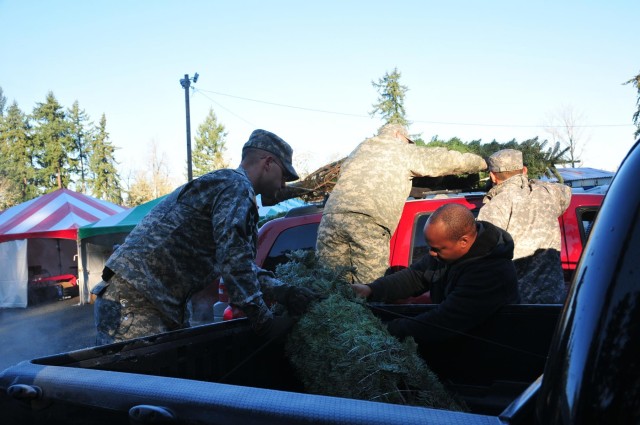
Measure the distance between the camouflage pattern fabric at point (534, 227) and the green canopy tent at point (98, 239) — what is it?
39.6 ft

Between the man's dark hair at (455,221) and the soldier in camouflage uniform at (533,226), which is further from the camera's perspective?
the soldier in camouflage uniform at (533,226)

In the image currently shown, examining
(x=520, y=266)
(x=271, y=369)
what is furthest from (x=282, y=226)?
(x=271, y=369)

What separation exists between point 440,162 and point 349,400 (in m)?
3.62

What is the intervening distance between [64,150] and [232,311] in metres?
52.8

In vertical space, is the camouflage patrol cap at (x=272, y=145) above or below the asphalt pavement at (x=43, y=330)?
above

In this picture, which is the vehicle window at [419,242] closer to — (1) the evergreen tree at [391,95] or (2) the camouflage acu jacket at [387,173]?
(2) the camouflage acu jacket at [387,173]

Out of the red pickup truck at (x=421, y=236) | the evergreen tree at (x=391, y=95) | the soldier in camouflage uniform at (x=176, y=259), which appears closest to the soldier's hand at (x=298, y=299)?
the soldier in camouflage uniform at (x=176, y=259)

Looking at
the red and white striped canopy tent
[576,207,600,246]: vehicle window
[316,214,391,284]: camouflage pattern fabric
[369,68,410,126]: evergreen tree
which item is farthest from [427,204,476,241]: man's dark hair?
[369,68,410,126]: evergreen tree

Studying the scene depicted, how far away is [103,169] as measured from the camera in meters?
57.6

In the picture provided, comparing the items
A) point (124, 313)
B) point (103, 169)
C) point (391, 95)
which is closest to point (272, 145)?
point (124, 313)

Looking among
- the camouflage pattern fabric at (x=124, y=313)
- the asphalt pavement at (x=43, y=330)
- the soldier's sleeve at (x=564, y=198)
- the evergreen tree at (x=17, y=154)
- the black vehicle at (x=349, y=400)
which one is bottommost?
the asphalt pavement at (x=43, y=330)

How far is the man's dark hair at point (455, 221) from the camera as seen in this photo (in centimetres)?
286

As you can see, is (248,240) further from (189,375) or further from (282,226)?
(282,226)

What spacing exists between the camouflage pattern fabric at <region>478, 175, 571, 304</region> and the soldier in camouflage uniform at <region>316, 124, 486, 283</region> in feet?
1.87
